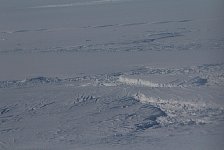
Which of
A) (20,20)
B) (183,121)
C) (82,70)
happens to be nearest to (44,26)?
(20,20)

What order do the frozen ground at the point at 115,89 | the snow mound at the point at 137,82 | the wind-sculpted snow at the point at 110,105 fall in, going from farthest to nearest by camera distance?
the snow mound at the point at 137,82
the wind-sculpted snow at the point at 110,105
the frozen ground at the point at 115,89

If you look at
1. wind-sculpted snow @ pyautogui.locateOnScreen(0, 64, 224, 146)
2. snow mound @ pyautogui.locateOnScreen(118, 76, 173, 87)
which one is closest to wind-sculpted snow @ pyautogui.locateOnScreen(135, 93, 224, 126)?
wind-sculpted snow @ pyautogui.locateOnScreen(0, 64, 224, 146)

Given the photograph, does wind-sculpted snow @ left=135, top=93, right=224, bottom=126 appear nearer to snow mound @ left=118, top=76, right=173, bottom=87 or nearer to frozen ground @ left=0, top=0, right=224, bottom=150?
frozen ground @ left=0, top=0, right=224, bottom=150

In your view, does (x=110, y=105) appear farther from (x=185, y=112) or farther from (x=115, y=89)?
(x=185, y=112)

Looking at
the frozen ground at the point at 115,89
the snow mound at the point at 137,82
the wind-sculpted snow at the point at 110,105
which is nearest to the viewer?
the frozen ground at the point at 115,89

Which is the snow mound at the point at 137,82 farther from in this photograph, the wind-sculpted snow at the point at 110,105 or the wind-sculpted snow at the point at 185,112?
the wind-sculpted snow at the point at 185,112

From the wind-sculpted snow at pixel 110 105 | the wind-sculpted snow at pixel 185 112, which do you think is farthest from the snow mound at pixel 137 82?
the wind-sculpted snow at pixel 185 112

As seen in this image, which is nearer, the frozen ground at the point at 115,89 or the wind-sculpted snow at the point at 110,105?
the frozen ground at the point at 115,89

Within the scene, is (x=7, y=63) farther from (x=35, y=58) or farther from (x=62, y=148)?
(x=62, y=148)
